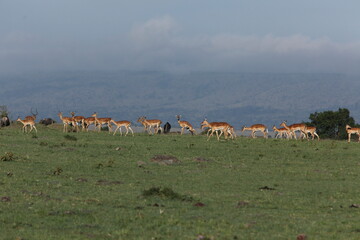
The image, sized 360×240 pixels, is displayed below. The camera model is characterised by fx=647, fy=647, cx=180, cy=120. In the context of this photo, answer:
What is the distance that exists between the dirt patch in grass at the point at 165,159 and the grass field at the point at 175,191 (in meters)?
0.05

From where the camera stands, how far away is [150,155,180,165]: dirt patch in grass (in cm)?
3058

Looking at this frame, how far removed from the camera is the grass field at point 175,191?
1479 centimetres

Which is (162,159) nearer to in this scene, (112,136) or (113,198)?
(113,198)

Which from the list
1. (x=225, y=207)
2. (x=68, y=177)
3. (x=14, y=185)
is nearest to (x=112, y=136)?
(x=68, y=177)

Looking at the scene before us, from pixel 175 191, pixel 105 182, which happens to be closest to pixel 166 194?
pixel 175 191

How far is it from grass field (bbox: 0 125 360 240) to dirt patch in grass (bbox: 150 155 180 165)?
2.0 inches

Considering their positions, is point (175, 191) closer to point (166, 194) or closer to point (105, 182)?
point (166, 194)

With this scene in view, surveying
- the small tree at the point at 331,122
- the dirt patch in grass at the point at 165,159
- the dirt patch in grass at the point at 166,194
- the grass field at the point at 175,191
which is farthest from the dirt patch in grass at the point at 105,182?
the small tree at the point at 331,122

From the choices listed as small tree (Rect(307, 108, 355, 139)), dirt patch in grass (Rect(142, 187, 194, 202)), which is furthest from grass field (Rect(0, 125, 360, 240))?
small tree (Rect(307, 108, 355, 139))

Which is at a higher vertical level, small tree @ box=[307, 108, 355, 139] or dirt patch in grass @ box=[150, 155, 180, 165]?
small tree @ box=[307, 108, 355, 139]

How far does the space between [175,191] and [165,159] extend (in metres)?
9.89

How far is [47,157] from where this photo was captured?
3111cm

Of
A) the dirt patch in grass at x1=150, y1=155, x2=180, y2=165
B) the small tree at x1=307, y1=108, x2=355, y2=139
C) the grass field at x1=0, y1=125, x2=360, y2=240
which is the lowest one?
the grass field at x1=0, y1=125, x2=360, y2=240

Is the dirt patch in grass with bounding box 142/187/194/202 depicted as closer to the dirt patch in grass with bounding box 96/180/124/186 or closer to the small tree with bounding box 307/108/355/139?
the dirt patch in grass with bounding box 96/180/124/186
